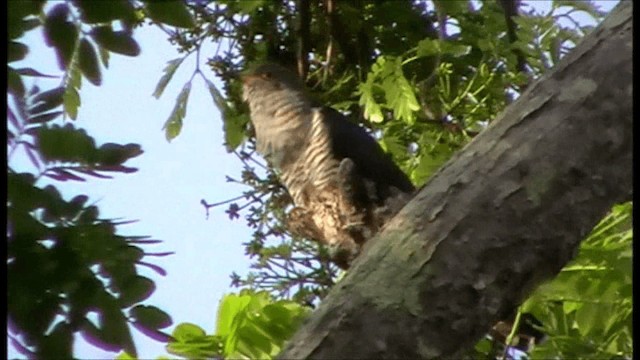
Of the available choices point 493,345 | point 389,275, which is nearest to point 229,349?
point 493,345

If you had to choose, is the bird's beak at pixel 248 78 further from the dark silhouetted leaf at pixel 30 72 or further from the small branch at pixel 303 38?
the dark silhouetted leaf at pixel 30 72

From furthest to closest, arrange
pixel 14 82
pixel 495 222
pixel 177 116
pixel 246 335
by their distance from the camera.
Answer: pixel 177 116 → pixel 246 335 → pixel 495 222 → pixel 14 82

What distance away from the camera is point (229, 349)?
42.2 inches

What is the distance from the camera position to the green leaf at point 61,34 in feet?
1.72

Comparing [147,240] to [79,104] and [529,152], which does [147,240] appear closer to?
[79,104]

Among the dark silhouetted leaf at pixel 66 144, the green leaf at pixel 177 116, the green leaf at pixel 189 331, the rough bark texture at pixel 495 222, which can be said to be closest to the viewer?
the dark silhouetted leaf at pixel 66 144

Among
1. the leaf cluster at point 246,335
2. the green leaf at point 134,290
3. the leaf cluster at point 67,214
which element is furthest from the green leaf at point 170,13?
the leaf cluster at point 246,335

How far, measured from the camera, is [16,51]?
0.52 meters

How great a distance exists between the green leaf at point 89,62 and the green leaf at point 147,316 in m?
0.12

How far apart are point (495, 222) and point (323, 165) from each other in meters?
0.73

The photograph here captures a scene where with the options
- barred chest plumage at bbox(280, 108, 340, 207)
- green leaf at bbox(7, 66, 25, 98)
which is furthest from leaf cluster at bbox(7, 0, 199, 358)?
barred chest plumage at bbox(280, 108, 340, 207)

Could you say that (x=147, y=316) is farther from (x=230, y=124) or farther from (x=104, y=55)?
(x=230, y=124)

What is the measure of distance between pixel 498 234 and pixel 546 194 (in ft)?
0.15

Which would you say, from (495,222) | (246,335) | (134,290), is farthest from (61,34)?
(246,335)
